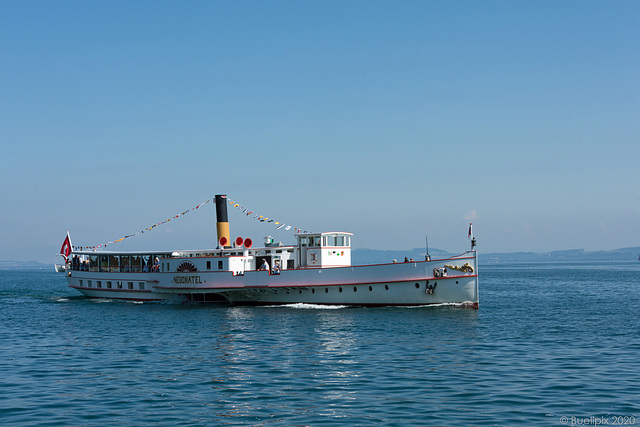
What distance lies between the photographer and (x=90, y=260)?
6106cm

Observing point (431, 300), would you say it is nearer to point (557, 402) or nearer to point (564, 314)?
point (564, 314)

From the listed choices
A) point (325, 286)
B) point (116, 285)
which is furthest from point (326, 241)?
point (116, 285)

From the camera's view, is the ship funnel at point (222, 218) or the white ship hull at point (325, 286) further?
the ship funnel at point (222, 218)

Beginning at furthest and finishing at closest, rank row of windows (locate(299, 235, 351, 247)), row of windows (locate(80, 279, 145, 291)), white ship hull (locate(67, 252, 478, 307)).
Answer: row of windows (locate(80, 279, 145, 291))
row of windows (locate(299, 235, 351, 247))
white ship hull (locate(67, 252, 478, 307))

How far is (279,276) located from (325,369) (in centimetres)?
2384

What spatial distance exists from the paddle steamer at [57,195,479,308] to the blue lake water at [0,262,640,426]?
233cm

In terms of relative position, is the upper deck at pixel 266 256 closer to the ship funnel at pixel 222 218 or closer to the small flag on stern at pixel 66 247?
the ship funnel at pixel 222 218

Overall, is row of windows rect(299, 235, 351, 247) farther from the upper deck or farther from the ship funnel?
the ship funnel

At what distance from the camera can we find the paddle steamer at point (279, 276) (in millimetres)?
41938

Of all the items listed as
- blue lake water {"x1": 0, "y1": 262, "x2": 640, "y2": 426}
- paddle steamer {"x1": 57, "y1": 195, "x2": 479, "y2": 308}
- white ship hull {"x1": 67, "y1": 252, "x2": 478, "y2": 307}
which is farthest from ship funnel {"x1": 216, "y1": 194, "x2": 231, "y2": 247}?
blue lake water {"x1": 0, "y1": 262, "x2": 640, "y2": 426}

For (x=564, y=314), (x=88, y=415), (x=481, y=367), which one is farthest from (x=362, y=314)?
(x=88, y=415)

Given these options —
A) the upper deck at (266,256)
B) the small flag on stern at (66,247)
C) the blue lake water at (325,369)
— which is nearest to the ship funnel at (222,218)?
the upper deck at (266,256)

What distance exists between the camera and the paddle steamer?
41938mm

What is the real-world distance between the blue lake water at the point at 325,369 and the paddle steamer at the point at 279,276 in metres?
2.33
